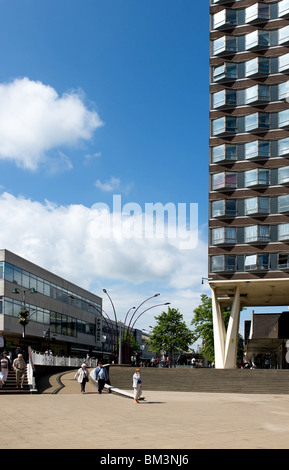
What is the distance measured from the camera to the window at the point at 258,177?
48.0 m

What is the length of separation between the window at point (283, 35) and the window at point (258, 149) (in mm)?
9085

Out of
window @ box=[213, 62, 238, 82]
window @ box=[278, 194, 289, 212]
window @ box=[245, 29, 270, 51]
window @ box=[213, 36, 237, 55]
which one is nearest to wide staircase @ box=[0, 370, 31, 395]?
window @ box=[278, 194, 289, 212]

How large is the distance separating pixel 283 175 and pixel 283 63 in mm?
10074

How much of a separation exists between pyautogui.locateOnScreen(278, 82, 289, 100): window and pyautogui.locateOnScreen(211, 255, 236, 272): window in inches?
572

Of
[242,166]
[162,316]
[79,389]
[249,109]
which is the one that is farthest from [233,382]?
[162,316]

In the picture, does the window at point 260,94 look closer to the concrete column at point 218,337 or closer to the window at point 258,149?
the window at point 258,149

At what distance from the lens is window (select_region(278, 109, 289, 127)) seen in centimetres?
4812

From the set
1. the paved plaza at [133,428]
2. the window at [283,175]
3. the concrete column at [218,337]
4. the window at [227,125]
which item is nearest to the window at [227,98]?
the window at [227,125]

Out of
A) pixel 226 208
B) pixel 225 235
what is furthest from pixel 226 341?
pixel 226 208

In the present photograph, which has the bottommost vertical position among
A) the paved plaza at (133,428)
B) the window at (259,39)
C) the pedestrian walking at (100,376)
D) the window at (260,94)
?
the pedestrian walking at (100,376)

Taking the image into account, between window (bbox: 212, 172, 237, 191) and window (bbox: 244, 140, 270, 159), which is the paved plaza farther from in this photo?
window (bbox: 244, 140, 270, 159)

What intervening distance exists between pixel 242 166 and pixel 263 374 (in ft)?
64.9
